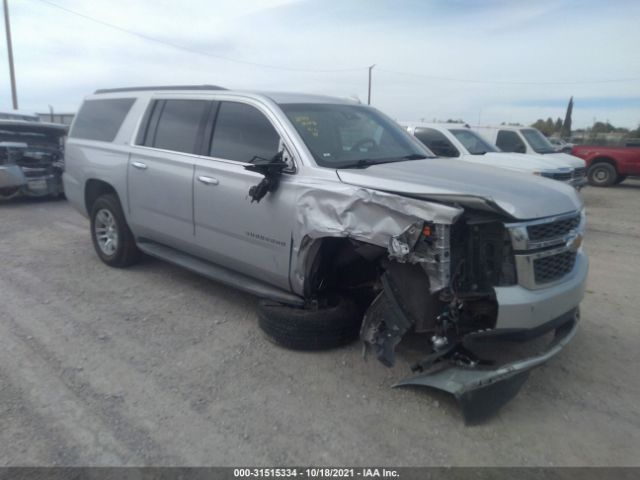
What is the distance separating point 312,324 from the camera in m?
3.96

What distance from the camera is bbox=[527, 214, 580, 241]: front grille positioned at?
315 centimetres

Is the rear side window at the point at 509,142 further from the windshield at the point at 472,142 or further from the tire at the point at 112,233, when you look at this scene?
the tire at the point at 112,233

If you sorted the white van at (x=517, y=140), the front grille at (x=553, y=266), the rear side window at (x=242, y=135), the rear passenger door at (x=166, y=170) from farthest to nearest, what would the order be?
the white van at (x=517, y=140) < the rear passenger door at (x=166, y=170) < the rear side window at (x=242, y=135) < the front grille at (x=553, y=266)

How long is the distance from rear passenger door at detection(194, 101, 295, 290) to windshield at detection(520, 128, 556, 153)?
9175 millimetres

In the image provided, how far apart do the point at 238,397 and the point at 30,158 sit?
903 centimetres

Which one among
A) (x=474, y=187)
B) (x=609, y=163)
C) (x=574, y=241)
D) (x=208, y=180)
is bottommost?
(x=609, y=163)

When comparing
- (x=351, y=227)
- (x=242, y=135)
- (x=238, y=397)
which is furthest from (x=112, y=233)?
(x=351, y=227)

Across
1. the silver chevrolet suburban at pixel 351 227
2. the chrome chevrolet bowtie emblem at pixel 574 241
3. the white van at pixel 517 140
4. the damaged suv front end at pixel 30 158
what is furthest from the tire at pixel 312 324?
the white van at pixel 517 140

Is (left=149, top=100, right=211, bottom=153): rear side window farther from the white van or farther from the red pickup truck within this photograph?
the red pickup truck

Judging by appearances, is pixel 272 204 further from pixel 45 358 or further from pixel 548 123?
pixel 548 123

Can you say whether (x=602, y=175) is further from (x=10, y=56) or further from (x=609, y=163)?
(x=10, y=56)

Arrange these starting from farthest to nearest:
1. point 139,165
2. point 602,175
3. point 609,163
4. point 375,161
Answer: point 602,175, point 609,163, point 139,165, point 375,161

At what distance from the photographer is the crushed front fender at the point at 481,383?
307 centimetres

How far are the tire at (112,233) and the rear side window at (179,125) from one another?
94 cm
